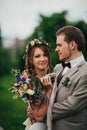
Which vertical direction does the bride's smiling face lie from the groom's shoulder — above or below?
above

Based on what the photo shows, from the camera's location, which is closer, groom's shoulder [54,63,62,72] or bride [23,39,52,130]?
bride [23,39,52,130]

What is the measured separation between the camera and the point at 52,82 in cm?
350

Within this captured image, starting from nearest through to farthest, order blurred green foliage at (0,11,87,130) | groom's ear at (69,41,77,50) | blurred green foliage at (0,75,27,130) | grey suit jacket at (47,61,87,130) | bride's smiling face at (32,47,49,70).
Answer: grey suit jacket at (47,61,87,130) < groom's ear at (69,41,77,50) < bride's smiling face at (32,47,49,70) < blurred green foliage at (0,11,87,130) < blurred green foliage at (0,75,27,130)

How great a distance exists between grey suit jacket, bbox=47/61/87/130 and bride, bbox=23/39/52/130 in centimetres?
11

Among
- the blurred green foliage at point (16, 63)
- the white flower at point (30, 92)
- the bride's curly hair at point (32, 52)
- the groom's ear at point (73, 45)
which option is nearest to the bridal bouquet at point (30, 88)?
the white flower at point (30, 92)

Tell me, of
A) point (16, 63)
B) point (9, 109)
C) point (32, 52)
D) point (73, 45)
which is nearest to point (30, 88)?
point (32, 52)

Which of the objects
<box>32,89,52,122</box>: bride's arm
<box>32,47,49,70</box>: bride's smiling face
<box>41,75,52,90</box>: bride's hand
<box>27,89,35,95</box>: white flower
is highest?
<box>32,47,49,70</box>: bride's smiling face

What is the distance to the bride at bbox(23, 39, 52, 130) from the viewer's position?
3439 mm

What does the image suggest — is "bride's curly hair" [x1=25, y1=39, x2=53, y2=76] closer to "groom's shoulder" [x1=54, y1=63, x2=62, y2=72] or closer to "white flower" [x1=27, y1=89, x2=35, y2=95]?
"groom's shoulder" [x1=54, y1=63, x2=62, y2=72]

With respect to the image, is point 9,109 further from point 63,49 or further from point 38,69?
point 63,49

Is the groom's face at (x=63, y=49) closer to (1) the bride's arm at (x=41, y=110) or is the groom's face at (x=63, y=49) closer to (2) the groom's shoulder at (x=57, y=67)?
(2) the groom's shoulder at (x=57, y=67)

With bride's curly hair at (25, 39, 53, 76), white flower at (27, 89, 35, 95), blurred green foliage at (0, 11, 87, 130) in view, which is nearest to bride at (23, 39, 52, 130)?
bride's curly hair at (25, 39, 53, 76)

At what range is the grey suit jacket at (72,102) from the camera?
129 inches

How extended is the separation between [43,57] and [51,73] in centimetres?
16
